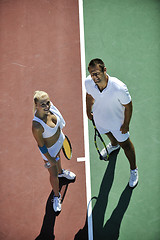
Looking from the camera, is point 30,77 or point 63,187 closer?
point 63,187

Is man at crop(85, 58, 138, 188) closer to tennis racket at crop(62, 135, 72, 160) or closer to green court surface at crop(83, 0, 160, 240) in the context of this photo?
tennis racket at crop(62, 135, 72, 160)

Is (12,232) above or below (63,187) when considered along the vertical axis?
below

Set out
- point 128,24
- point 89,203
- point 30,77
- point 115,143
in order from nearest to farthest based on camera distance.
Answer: point 89,203
point 115,143
point 30,77
point 128,24

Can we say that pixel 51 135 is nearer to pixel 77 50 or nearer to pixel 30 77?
pixel 30 77

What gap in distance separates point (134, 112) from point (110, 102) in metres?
2.18

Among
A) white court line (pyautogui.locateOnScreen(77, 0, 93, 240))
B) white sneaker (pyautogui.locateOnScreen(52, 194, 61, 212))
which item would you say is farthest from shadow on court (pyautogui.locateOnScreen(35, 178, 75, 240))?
white court line (pyautogui.locateOnScreen(77, 0, 93, 240))

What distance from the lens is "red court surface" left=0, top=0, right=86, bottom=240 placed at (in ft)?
18.7

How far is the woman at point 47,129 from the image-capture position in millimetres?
4424

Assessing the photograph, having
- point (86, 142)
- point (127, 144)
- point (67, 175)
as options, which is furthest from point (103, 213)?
point (86, 142)


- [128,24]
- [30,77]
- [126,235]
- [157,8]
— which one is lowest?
[126,235]

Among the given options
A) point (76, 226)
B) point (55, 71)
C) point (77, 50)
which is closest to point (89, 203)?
point (76, 226)

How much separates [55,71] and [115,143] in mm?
2664

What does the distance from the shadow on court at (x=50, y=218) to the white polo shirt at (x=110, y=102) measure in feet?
5.54

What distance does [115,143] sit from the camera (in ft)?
20.1
